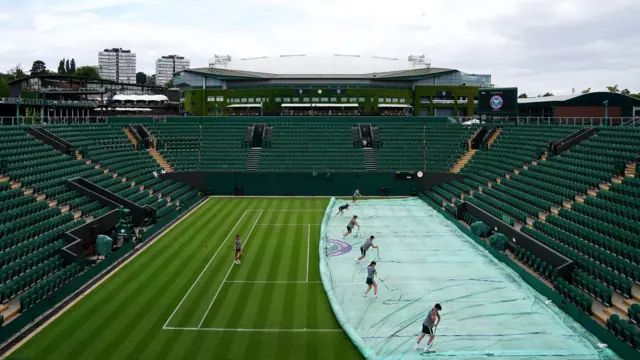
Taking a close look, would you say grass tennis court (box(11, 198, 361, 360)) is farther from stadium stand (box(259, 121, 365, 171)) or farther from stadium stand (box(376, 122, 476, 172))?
stadium stand (box(376, 122, 476, 172))

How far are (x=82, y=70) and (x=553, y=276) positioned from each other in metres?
176

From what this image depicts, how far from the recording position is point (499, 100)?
47094 mm

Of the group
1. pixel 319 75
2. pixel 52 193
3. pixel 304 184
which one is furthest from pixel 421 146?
pixel 319 75

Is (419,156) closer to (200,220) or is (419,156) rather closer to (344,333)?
(200,220)

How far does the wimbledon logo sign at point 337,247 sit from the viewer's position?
979 inches

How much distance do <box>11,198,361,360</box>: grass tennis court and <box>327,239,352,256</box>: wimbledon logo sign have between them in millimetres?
869

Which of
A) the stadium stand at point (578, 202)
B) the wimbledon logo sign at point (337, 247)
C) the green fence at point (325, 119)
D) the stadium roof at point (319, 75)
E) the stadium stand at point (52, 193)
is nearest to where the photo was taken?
the stadium stand at point (578, 202)

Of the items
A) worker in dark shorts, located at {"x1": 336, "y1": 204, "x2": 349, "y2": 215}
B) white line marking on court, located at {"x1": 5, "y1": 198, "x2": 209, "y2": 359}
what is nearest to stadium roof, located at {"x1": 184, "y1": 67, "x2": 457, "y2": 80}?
worker in dark shorts, located at {"x1": 336, "y1": 204, "x2": 349, "y2": 215}

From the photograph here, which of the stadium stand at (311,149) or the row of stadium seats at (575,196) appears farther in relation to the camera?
the stadium stand at (311,149)

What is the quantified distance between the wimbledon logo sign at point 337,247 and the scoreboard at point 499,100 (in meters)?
27.3

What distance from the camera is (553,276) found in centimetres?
2003

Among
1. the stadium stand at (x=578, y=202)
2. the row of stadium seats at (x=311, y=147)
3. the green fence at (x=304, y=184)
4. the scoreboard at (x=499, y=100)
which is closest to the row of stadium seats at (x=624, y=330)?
the stadium stand at (x=578, y=202)

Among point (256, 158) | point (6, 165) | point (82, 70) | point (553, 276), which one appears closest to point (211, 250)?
point (6, 165)

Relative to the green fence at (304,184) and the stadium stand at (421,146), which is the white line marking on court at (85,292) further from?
the stadium stand at (421,146)
